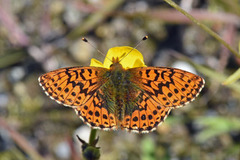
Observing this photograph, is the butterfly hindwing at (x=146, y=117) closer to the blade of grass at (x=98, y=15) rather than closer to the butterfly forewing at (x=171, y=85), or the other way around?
the butterfly forewing at (x=171, y=85)

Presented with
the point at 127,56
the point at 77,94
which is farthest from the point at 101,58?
the point at 77,94

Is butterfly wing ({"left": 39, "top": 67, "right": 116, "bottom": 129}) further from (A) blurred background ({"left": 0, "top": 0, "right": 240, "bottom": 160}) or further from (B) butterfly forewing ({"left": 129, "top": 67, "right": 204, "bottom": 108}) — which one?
(A) blurred background ({"left": 0, "top": 0, "right": 240, "bottom": 160})

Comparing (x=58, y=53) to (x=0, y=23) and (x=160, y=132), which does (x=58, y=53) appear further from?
(x=160, y=132)

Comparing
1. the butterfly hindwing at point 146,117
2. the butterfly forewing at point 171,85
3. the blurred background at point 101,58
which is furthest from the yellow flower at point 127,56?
the blurred background at point 101,58

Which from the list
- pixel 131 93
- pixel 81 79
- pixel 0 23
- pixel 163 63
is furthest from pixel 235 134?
pixel 0 23

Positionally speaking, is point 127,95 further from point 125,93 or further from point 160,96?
point 160,96

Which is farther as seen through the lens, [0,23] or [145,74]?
[0,23]

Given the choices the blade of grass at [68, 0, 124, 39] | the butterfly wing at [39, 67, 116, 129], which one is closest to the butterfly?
the butterfly wing at [39, 67, 116, 129]
